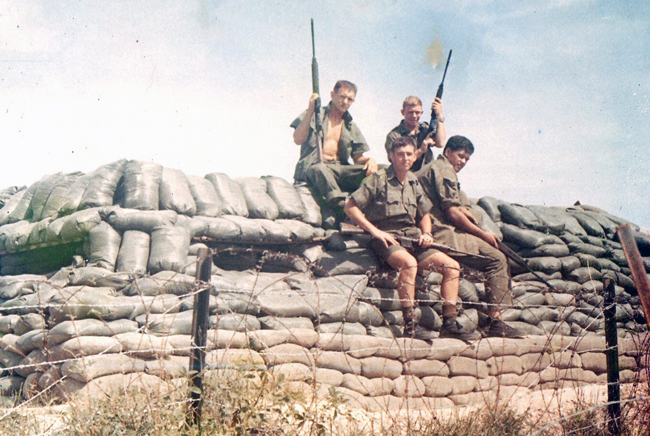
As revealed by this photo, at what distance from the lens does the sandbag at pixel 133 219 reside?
14.4 ft

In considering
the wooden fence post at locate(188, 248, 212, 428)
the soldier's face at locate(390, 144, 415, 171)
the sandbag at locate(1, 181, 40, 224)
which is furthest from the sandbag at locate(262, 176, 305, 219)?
the wooden fence post at locate(188, 248, 212, 428)

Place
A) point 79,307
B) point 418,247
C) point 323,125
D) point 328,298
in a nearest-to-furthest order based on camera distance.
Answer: point 79,307
point 328,298
point 418,247
point 323,125

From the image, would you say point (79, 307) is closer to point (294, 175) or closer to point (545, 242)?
point (294, 175)

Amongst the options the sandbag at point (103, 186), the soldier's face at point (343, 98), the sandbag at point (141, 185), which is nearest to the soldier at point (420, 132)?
the soldier's face at point (343, 98)

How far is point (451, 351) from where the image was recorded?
4.63 m

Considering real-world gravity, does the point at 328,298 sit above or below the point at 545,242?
below

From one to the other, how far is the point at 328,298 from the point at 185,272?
1.02 m

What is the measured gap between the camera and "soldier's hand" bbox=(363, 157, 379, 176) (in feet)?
17.7

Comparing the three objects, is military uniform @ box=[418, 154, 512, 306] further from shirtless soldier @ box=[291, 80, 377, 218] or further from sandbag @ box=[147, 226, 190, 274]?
sandbag @ box=[147, 226, 190, 274]

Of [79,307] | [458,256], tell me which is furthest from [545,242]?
[79,307]

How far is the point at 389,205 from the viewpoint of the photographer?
4855mm

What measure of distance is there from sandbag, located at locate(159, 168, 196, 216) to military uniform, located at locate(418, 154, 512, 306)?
6.40ft

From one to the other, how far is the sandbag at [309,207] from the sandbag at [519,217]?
2.02 m

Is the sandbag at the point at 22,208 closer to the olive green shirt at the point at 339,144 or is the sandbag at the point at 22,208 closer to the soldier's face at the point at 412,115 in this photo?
the olive green shirt at the point at 339,144
